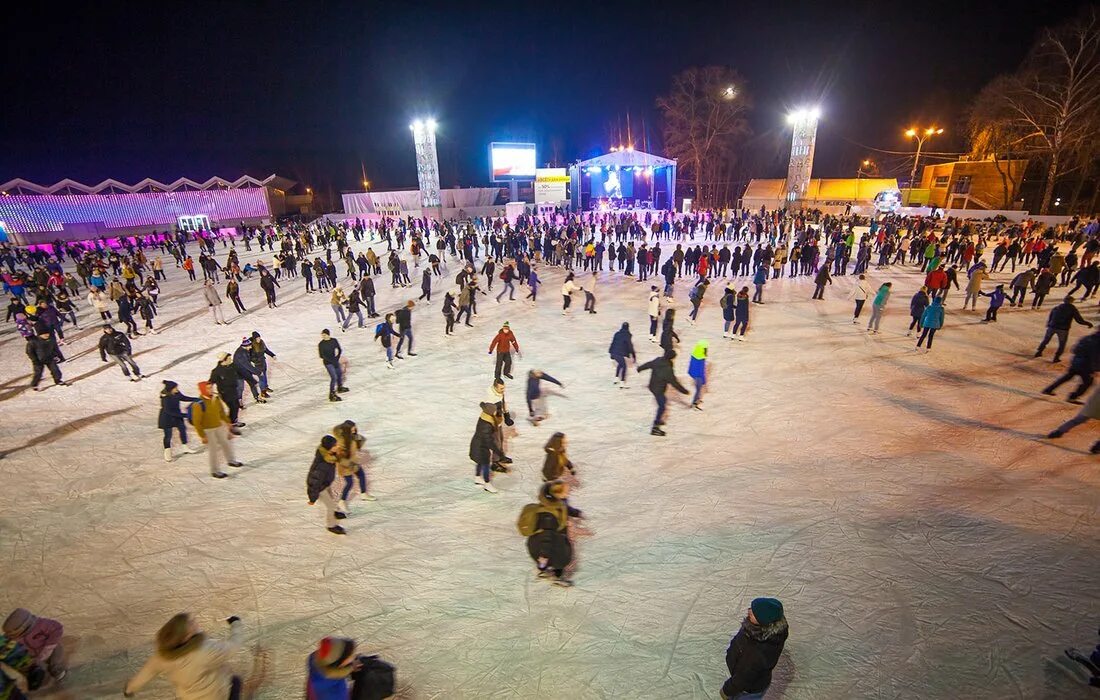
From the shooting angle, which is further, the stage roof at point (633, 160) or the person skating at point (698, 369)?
the stage roof at point (633, 160)

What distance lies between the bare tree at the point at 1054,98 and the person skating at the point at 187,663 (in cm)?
4139

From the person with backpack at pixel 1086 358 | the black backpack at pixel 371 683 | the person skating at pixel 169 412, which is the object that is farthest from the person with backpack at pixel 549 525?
the person with backpack at pixel 1086 358

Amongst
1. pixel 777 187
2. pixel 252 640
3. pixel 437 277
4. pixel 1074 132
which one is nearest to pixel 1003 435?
pixel 252 640

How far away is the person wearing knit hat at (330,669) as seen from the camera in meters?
2.49

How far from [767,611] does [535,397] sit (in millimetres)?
4813

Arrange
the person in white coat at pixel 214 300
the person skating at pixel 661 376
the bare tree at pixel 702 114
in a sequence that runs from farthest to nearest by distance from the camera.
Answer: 1. the bare tree at pixel 702 114
2. the person in white coat at pixel 214 300
3. the person skating at pixel 661 376

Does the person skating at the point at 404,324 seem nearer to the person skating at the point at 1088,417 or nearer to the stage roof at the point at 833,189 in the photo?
the person skating at the point at 1088,417

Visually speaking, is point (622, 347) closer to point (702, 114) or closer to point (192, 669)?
point (192, 669)

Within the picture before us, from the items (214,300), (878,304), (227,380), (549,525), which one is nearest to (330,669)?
(549,525)

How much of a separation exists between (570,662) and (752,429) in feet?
14.9

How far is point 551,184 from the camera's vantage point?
4056cm

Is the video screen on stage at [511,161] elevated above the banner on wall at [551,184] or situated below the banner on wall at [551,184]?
above

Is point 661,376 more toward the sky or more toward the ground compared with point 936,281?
more toward the ground

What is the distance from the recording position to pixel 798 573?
4508 millimetres
